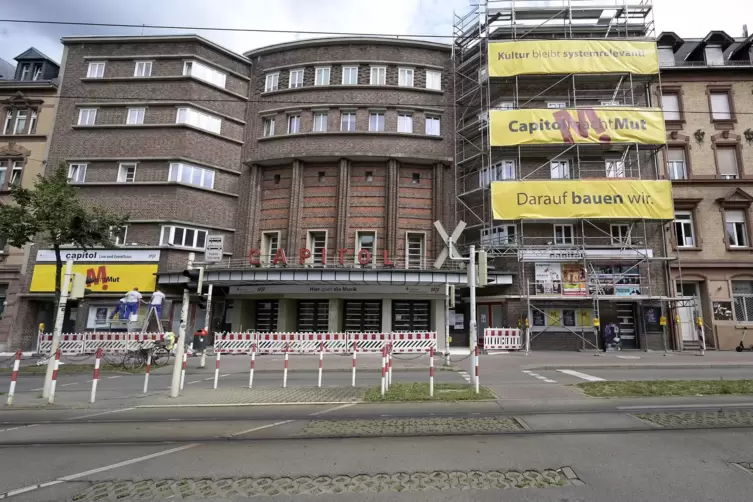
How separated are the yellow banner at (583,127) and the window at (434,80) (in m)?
6.88

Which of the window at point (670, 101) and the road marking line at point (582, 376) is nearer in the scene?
the road marking line at point (582, 376)

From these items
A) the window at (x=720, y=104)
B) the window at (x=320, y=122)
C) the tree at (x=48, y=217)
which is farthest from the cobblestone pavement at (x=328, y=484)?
the window at (x=720, y=104)

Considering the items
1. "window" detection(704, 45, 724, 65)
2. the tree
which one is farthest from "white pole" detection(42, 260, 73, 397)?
"window" detection(704, 45, 724, 65)

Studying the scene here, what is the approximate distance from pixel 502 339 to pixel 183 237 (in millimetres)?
19531

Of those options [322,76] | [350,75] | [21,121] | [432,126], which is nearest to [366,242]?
[432,126]

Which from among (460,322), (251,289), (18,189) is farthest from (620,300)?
(18,189)

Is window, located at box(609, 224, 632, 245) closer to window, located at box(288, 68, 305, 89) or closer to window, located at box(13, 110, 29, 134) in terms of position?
window, located at box(288, 68, 305, 89)

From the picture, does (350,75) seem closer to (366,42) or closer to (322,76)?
(322,76)

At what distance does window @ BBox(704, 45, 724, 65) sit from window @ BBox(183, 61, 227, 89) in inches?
1252

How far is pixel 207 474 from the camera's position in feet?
14.6

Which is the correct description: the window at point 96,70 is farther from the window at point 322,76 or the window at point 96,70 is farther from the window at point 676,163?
the window at point 676,163

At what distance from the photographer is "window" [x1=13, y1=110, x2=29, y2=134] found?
25.9 metres

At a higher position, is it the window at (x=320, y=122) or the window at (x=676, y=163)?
the window at (x=320, y=122)

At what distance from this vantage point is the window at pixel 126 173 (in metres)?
25.0
